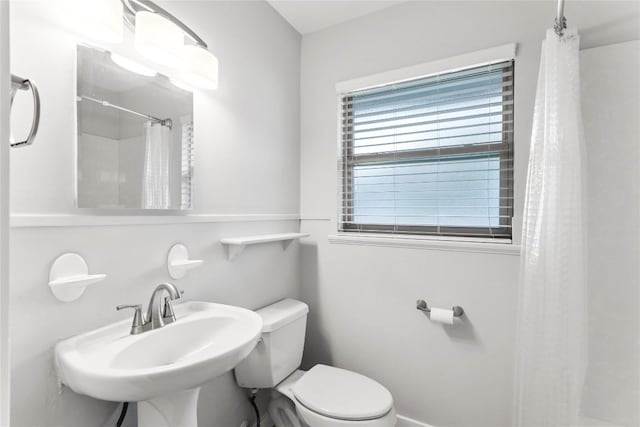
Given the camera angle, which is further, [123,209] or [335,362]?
[335,362]

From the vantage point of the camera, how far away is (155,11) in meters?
1.18

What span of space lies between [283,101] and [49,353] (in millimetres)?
1563

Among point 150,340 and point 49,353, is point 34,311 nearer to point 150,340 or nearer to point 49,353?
point 49,353

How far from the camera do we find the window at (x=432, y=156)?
5.17 ft

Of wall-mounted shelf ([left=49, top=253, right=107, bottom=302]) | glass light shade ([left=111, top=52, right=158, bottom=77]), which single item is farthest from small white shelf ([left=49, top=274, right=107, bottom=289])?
glass light shade ([left=111, top=52, right=158, bottom=77])

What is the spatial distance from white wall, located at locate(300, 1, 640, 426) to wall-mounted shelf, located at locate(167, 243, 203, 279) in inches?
34.3

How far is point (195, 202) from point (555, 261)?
1.44 metres

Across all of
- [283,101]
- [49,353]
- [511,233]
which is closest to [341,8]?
[283,101]

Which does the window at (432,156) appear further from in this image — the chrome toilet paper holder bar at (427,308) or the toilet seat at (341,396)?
the toilet seat at (341,396)

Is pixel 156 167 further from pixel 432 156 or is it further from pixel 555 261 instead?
pixel 555 261

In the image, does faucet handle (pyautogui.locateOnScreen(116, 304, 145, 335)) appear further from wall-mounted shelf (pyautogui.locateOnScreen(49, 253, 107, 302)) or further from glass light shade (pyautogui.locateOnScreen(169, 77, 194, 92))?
glass light shade (pyautogui.locateOnScreen(169, 77, 194, 92))

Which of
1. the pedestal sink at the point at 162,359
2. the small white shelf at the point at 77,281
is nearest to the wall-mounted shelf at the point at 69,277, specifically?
the small white shelf at the point at 77,281

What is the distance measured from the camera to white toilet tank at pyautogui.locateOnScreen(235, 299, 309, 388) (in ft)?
5.00

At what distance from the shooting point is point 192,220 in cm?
136
